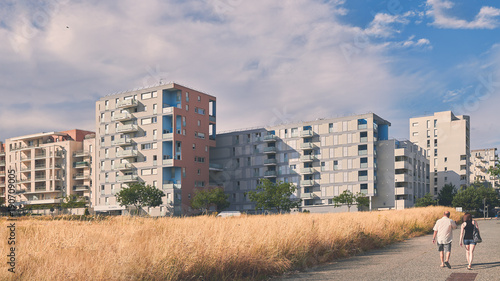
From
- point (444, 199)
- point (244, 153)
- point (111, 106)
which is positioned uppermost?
point (111, 106)

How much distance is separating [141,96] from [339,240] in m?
82.2

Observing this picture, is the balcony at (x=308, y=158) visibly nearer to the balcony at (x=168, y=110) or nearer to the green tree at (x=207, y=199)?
the green tree at (x=207, y=199)

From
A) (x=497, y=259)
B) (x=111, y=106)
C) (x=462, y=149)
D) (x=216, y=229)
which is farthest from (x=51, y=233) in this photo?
(x=462, y=149)

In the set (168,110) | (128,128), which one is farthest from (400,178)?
(128,128)

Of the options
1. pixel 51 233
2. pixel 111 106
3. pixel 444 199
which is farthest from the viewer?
pixel 444 199

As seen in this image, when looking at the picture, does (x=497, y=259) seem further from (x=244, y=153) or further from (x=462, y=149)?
(x=462, y=149)

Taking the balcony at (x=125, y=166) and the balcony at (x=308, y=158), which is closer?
the balcony at (x=125, y=166)

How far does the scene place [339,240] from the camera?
17.9 metres

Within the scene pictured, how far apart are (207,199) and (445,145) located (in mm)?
73447

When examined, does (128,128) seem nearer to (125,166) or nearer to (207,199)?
(125,166)

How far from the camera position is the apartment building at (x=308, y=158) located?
91.1 m

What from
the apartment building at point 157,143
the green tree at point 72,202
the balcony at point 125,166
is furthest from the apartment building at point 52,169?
the balcony at point 125,166

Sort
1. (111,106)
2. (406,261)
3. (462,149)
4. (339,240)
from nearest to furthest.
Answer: (406,261), (339,240), (111,106), (462,149)

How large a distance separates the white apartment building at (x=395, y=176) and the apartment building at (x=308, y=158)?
1.75 m
